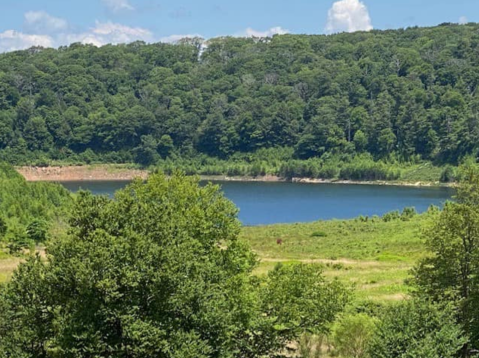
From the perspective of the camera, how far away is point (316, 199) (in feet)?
452

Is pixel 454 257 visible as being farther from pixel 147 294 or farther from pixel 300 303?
pixel 147 294

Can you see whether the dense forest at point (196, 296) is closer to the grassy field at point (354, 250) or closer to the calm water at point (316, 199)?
the grassy field at point (354, 250)

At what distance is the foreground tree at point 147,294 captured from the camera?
20.6m

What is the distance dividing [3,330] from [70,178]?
180879 millimetres

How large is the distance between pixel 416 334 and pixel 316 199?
4586 inches

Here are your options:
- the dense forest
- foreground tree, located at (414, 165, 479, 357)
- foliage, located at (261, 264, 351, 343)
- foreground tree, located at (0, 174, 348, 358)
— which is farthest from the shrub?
foliage, located at (261, 264, 351, 343)

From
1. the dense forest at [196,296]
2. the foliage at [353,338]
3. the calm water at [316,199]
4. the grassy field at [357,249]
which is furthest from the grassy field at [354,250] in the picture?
the calm water at [316,199]

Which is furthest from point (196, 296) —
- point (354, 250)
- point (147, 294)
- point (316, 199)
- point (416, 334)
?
point (316, 199)

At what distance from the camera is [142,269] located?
2089cm

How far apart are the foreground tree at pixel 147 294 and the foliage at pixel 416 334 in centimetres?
278

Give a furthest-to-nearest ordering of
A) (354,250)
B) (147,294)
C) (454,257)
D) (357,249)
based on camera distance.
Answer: (357,249), (354,250), (454,257), (147,294)

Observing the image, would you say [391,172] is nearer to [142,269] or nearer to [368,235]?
[368,235]

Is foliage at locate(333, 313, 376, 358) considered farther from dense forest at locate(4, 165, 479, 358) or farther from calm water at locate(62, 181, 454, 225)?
calm water at locate(62, 181, 454, 225)

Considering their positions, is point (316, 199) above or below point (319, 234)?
below
